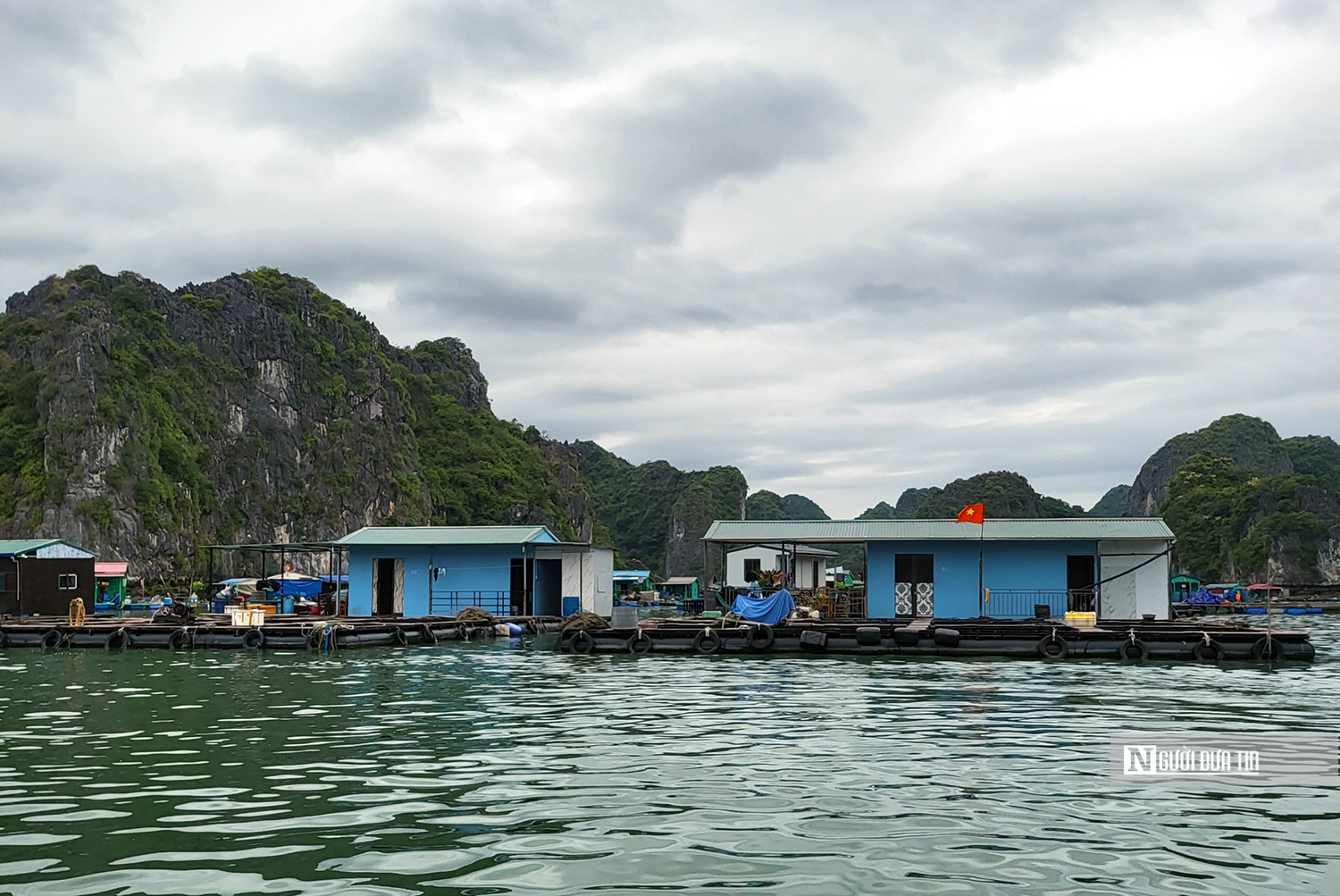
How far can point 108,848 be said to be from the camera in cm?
874

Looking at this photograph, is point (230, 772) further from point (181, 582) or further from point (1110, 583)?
point (181, 582)

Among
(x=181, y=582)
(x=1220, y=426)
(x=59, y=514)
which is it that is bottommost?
(x=181, y=582)

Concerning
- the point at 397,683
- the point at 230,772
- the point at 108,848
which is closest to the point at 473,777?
the point at 230,772

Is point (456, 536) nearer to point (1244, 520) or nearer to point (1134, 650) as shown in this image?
point (1134, 650)

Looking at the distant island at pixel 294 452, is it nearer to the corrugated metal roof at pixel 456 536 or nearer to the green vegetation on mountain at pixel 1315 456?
the green vegetation on mountain at pixel 1315 456

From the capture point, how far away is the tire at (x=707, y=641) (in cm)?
3269

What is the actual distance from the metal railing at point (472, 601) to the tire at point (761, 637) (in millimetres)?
14805

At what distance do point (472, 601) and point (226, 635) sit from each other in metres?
11.1

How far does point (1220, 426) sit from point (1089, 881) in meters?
195

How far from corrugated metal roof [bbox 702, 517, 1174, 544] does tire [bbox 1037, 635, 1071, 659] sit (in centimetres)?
786

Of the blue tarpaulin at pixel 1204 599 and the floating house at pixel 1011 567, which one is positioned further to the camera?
the blue tarpaulin at pixel 1204 599

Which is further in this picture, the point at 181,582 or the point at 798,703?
the point at 181,582

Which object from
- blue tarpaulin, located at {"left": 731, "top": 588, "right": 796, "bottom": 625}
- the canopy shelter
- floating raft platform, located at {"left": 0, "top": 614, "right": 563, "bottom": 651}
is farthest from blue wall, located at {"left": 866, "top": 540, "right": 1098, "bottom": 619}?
the canopy shelter

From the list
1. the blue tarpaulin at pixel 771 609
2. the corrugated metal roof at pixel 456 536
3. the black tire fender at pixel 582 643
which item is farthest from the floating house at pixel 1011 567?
the corrugated metal roof at pixel 456 536
